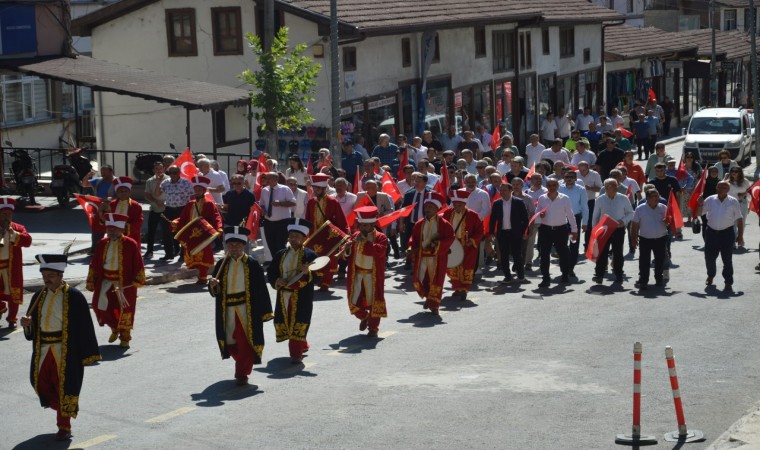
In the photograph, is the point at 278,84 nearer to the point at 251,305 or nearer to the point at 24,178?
the point at 24,178

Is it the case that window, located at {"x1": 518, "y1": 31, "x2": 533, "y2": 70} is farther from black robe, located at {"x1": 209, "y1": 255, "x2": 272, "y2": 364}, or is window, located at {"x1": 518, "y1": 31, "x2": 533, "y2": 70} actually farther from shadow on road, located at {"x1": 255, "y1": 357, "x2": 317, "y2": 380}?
black robe, located at {"x1": 209, "y1": 255, "x2": 272, "y2": 364}

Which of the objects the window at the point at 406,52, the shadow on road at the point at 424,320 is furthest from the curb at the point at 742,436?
the window at the point at 406,52

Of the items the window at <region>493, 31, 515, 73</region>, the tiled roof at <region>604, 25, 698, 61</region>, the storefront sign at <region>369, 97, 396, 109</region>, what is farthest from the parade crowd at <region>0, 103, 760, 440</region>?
the tiled roof at <region>604, 25, 698, 61</region>

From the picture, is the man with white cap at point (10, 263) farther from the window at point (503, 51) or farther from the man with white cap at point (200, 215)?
the window at point (503, 51)

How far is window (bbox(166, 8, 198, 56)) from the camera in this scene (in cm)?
3225

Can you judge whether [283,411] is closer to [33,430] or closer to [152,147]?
[33,430]

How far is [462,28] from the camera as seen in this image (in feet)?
124

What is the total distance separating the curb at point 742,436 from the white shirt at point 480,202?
9077mm

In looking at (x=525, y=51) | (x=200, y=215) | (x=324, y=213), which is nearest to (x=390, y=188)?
(x=324, y=213)

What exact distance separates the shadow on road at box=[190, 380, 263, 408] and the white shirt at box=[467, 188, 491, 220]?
7.98 meters

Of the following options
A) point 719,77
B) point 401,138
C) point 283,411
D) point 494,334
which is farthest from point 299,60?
point 719,77

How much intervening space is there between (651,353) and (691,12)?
237ft

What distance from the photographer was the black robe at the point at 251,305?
13578mm

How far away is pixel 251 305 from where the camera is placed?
1365cm
